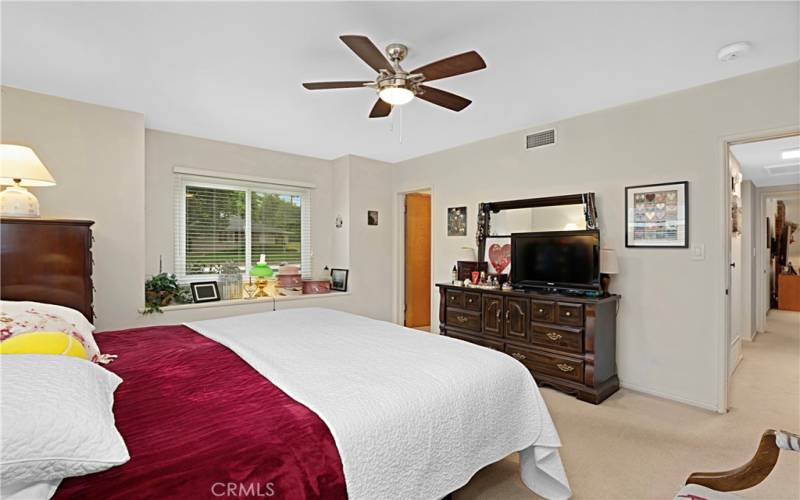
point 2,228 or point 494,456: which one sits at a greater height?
point 2,228

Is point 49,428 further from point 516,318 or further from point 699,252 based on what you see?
point 699,252

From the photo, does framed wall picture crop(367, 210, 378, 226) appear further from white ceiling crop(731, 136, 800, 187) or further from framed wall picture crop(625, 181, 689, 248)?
white ceiling crop(731, 136, 800, 187)

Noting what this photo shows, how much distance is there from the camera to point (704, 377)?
9.82 ft

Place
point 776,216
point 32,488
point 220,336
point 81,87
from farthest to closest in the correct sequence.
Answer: point 776,216 < point 81,87 < point 220,336 < point 32,488

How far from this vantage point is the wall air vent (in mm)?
3855

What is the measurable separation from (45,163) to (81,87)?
0.70 m

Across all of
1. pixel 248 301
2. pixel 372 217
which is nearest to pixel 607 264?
pixel 372 217

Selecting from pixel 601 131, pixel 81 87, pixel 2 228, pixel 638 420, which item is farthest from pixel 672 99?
pixel 2 228

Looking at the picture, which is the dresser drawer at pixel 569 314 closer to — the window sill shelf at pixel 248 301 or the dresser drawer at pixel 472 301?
the dresser drawer at pixel 472 301

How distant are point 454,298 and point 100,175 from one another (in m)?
3.59

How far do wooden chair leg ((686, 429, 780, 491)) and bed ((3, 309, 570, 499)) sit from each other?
654 millimetres

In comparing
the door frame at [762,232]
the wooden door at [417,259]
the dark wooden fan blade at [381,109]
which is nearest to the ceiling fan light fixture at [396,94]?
the dark wooden fan blade at [381,109]

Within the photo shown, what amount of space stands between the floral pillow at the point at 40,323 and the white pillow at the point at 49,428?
0.68 m

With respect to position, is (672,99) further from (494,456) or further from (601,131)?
(494,456)
